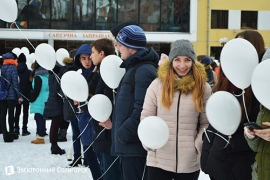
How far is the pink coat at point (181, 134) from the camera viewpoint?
3314 millimetres

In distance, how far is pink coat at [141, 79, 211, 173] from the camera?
3.31m

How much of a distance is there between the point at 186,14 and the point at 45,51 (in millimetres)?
23941

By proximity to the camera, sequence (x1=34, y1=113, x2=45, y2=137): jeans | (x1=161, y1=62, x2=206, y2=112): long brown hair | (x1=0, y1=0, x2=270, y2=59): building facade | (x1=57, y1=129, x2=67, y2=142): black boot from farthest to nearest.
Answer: (x1=0, y1=0, x2=270, y2=59): building facade → (x1=57, y1=129, x2=67, y2=142): black boot → (x1=34, y1=113, x2=45, y2=137): jeans → (x1=161, y1=62, x2=206, y2=112): long brown hair

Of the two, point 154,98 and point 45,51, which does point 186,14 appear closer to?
point 45,51

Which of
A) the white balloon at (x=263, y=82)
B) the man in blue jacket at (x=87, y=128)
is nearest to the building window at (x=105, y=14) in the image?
the man in blue jacket at (x=87, y=128)

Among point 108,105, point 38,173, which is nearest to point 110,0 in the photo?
point 38,173

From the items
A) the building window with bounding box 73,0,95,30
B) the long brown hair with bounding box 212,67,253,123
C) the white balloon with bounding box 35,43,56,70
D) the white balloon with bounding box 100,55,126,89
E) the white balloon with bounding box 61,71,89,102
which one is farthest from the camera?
the building window with bounding box 73,0,95,30

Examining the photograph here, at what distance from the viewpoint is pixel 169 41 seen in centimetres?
2822

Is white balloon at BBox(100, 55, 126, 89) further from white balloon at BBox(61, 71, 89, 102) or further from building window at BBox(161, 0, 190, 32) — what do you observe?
building window at BBox(161, 0, 190, 32)

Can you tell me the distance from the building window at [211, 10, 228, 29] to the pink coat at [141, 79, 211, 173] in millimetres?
27675

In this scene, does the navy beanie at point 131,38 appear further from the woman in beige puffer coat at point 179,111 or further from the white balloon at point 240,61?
the white balloon at point 240,61

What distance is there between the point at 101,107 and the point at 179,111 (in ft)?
3.48

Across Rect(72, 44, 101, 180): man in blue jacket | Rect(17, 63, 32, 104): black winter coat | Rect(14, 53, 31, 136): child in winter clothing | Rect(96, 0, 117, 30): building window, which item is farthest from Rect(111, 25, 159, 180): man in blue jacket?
Rect(96, 0, 117, 30): building window

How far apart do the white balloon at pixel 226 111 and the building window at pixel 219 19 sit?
2811cm
